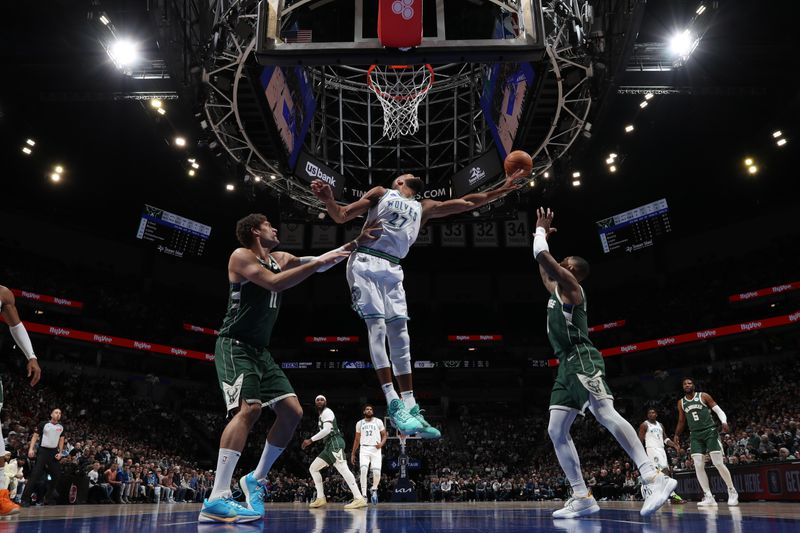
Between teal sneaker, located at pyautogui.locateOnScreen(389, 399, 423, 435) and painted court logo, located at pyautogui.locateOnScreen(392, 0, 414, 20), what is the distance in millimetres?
4659

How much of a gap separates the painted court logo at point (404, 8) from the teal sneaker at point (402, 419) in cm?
466

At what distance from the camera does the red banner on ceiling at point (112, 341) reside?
1100 inches

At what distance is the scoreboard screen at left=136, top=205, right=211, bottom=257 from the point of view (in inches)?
1097

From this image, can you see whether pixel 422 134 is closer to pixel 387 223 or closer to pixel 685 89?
pixel 685 89

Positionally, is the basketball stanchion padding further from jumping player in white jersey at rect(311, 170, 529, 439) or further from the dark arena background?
jumping player in white jersey at rect(311, 170, 529, 439)

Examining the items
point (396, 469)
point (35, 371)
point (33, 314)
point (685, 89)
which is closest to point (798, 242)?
point (685, 89)

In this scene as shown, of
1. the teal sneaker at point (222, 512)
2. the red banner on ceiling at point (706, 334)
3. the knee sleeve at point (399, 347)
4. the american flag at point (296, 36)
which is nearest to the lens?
the teal sneaker at point (222, 512)

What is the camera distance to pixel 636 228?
29141 millimetres

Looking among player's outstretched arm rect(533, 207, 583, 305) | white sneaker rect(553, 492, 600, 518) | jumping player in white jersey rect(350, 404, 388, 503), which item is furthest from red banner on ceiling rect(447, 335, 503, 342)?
white sneaker rect(553, 492, 600, 518)

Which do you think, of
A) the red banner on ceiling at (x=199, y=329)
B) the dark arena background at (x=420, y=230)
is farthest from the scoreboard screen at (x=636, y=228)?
the red banner on ceiling at (x=199, y=329)

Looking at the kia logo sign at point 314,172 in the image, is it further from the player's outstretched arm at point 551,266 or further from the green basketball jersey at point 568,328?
the green basketball jersey at point 568,328

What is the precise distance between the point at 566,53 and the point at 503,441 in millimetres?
22441

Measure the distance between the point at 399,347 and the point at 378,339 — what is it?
22cm

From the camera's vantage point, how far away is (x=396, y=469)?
2797 cm
